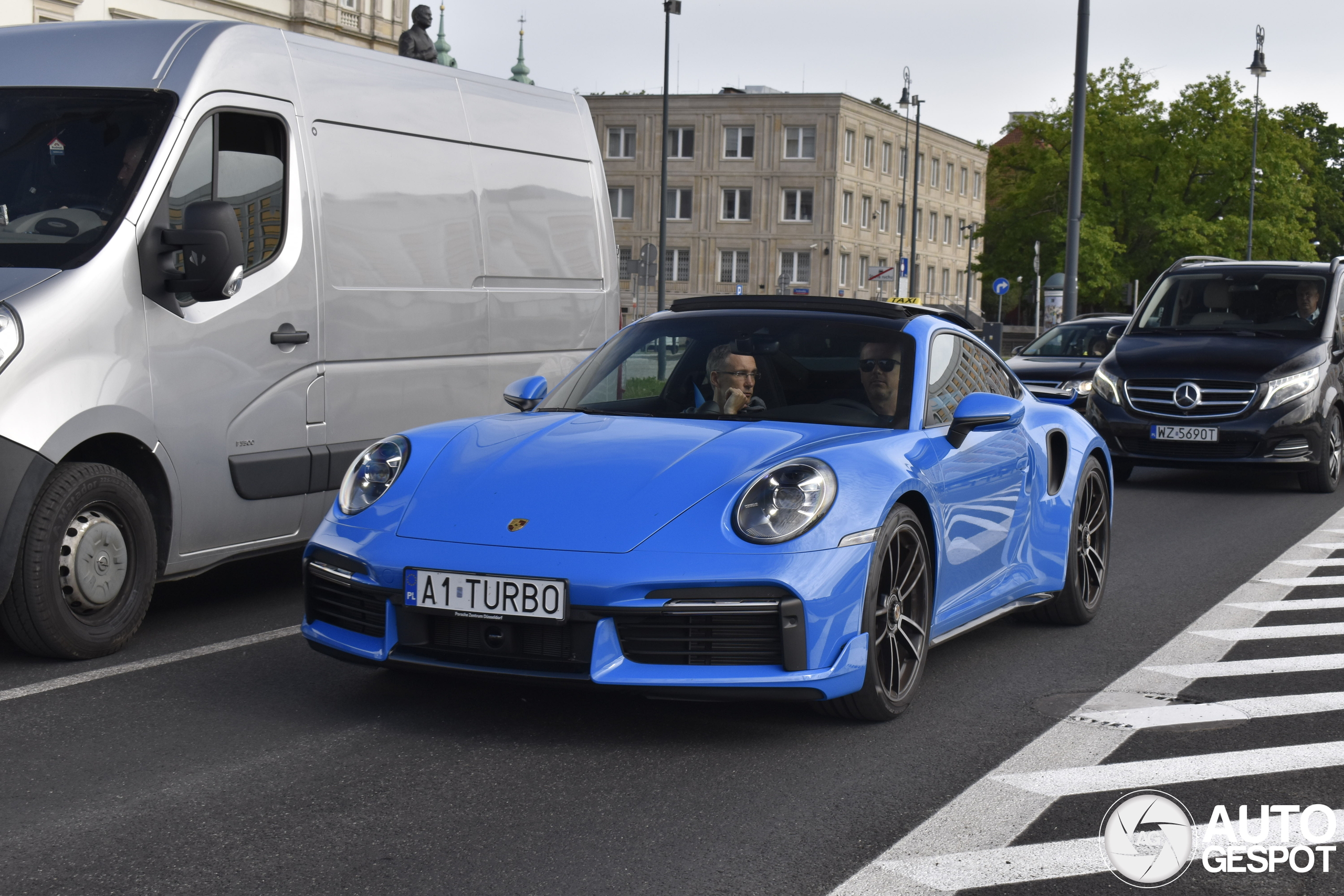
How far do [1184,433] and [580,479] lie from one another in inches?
375

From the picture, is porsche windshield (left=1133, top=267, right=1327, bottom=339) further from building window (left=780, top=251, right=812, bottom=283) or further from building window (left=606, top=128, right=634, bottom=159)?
building window (left=606, top=128, right=634, bottom=159)

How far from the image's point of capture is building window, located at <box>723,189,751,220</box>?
3541 inches

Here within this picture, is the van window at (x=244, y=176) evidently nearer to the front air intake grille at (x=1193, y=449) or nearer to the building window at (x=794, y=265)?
the front air intake grille at (x=1193, y=449)

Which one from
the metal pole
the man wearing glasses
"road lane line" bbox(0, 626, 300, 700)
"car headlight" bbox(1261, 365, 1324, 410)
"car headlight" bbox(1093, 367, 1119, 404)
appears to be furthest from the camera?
the metal pole

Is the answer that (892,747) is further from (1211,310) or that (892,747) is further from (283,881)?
(1211,310)

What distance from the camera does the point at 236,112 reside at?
22.6 feet

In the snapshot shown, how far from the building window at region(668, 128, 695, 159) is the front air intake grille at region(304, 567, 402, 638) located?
86002mm

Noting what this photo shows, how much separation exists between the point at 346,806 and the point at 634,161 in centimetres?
8844

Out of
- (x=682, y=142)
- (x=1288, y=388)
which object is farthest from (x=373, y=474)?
(x=682, y=142)

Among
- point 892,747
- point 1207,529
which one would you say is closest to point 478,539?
point 892,747

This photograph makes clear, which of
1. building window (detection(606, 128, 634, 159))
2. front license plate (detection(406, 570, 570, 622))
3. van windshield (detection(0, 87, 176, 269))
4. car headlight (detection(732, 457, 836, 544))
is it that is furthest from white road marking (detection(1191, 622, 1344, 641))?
building window (detection(606, 128, 634, 159))

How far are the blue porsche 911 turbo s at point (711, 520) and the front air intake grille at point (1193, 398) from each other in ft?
24.7

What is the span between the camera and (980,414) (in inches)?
225

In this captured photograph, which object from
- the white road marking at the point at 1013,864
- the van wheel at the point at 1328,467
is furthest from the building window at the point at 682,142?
the white road marking at the point at 1013,864
